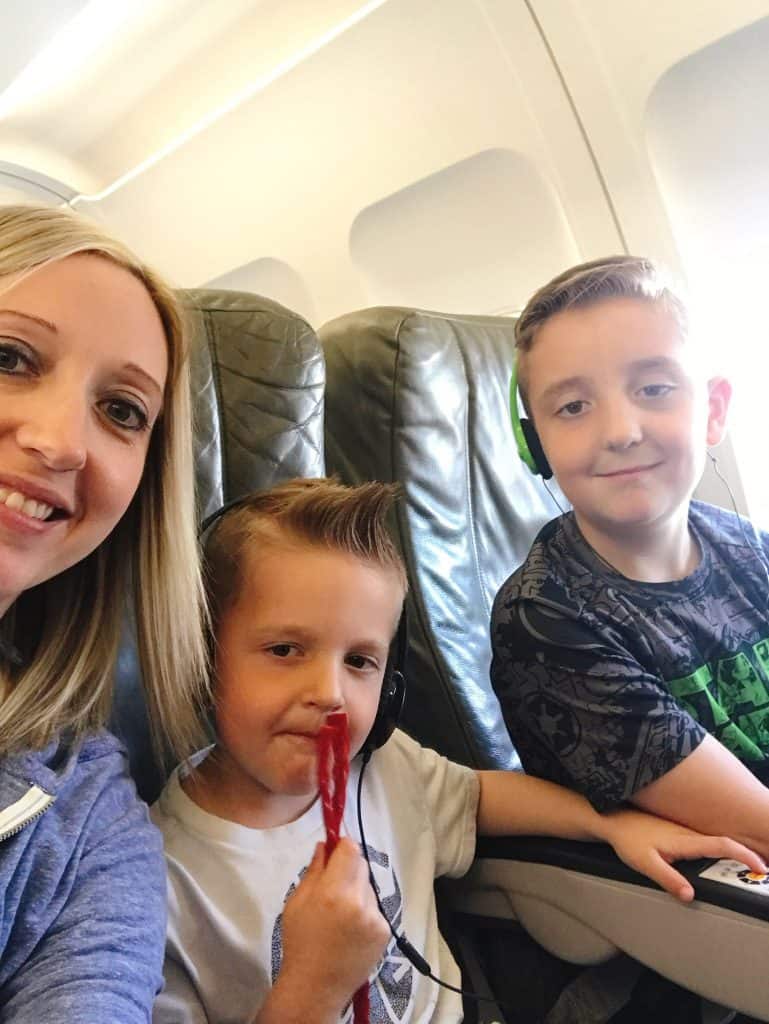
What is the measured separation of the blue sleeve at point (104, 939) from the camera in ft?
2.33

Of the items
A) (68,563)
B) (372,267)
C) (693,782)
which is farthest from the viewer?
(372,267)

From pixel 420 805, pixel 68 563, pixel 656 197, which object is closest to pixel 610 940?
pixel 420 805

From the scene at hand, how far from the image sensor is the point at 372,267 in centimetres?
258

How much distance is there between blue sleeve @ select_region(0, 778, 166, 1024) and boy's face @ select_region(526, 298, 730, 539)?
28.1 inches

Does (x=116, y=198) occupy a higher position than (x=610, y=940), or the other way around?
(x=116, y=198)

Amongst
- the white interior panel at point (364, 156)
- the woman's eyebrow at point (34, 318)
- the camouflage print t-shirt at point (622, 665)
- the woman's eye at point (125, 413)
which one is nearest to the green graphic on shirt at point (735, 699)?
the camouflage print t-shirt at point (622, 665)

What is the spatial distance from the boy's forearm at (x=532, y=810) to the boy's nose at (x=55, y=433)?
73cm

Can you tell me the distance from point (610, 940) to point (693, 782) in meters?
0.23

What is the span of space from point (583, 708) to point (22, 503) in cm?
69

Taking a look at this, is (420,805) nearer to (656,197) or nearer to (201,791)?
(201,791)

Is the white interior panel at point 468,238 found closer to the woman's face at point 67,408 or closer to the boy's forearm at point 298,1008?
the woman's face at point 67,408

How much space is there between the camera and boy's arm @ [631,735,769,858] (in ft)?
3.34

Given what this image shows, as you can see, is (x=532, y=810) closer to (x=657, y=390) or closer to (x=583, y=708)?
(x=583, y=708)

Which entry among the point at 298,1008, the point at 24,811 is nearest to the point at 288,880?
the point at 298,1008
